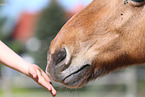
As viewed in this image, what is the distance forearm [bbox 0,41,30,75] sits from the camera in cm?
177

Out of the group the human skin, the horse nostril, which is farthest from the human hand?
the horse nostril

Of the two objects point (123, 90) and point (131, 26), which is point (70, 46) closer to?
point (131, 26)

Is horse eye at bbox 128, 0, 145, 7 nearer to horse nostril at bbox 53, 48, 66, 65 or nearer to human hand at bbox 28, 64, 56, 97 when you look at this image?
horse nostril at bbox 53, 48, 66, 65

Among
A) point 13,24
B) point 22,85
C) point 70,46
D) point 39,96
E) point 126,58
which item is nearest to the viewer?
point 70,46

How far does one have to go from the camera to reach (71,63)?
7.25ft

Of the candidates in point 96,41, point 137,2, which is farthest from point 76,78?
point 137,2

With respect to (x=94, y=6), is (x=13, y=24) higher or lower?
lower

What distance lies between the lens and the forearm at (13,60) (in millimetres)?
1767

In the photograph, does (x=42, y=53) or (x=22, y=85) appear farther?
(x=22, y=85)

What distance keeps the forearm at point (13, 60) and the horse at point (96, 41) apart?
479 mm

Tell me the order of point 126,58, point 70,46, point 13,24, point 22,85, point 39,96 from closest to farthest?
point 70,46 → point 126,58 → point 39,96 → point 22,85 → point 13,24

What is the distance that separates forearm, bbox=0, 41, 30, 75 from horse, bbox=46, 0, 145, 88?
479mm

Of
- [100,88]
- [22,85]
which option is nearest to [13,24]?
[22,85]

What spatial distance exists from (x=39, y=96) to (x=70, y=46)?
25.9 feet
